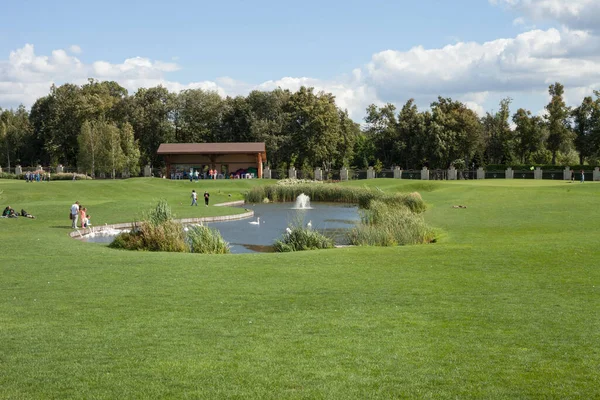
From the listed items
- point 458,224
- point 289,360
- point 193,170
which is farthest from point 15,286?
point 193,170

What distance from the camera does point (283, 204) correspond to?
49469 millimetres

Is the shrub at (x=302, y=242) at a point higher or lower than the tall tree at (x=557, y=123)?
lower

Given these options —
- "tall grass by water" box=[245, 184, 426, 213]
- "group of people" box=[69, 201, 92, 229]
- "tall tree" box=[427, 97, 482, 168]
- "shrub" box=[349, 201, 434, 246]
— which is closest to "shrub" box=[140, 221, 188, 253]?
"shrub" box=[349, 201, 434, 246]

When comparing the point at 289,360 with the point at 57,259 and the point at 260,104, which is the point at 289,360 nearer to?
the point at 57,259

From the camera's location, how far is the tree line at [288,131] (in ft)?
251

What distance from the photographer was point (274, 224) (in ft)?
111

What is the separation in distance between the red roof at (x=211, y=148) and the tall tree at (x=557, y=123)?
3504 cm

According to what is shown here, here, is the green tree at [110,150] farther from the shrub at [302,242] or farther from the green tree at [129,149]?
the shrub at [302,242]

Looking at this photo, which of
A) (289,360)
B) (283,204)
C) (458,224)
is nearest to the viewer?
(289,360)

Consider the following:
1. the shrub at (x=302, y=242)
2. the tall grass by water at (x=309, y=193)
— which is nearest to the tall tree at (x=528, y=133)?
the tall grass by water at (x=309, y=193)

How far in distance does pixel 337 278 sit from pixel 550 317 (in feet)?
16.9

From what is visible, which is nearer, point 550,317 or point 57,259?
point 550,317

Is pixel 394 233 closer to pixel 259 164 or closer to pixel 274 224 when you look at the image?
pixel 274 224

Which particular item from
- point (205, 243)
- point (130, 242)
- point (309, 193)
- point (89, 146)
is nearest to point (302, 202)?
point (309, 193)
